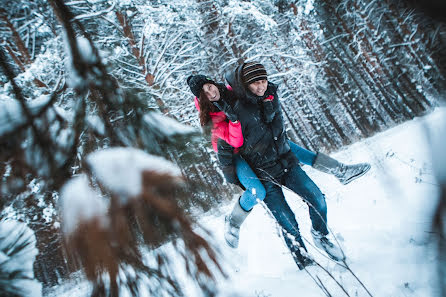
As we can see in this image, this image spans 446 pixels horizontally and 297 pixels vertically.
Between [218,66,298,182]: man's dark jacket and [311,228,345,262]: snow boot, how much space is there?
60 centimetres

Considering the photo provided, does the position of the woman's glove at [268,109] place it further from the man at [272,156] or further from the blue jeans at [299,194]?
the blue jeans at [299,194]

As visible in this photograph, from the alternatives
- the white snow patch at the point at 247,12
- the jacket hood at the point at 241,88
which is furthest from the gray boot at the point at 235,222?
the white snow patch at the point at 247,12

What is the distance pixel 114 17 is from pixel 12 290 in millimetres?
6299

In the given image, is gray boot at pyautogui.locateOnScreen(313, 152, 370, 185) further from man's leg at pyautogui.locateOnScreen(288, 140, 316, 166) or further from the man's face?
the man's face

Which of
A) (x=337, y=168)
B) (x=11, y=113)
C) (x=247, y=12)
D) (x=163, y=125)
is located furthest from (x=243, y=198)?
(x=247, y=12)

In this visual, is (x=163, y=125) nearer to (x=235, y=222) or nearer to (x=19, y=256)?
(x=19, y=256)

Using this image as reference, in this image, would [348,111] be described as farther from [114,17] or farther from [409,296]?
[409,296]

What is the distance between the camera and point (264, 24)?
24.9 ft

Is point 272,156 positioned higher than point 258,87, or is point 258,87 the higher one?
point 258,87

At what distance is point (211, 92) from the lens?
5.74 feet

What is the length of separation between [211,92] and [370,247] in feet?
5.95

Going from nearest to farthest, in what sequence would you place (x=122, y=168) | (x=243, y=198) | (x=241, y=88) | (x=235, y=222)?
(x=122, y=168) < (x=241, y=88) < (x=243, y=198) < (x=235, y=222)

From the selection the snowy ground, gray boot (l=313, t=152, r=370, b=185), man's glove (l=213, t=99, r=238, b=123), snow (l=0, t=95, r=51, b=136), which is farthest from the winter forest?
gray boot (l=313, t=152, r=370, b=185)

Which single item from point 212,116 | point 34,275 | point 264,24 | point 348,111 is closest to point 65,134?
point 34,275
